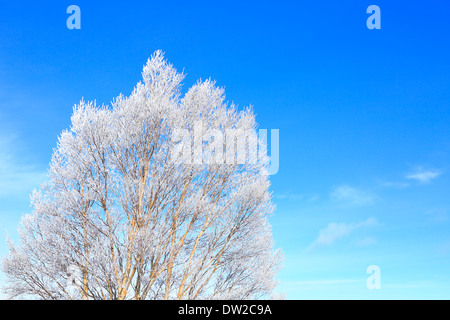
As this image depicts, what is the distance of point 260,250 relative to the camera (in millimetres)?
12180

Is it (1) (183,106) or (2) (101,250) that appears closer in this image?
(2) (101,250)

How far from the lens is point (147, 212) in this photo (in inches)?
417

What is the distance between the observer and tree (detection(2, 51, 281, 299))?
34.3ft

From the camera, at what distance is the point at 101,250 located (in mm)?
10125

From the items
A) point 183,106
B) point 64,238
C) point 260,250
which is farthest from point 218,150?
point 64,238

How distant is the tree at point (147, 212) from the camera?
34.3 feet

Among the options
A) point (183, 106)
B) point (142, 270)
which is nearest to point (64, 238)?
point (142, 270)

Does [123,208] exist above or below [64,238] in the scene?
above
